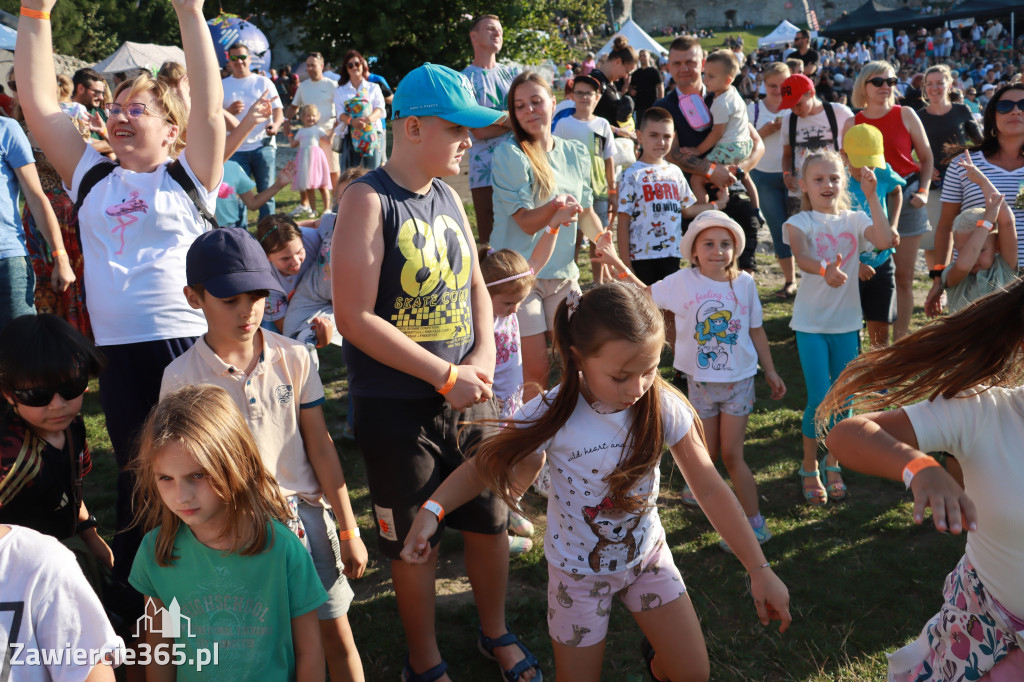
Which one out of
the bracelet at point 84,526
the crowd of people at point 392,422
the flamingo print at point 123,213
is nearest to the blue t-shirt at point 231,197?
the crowd of people at point 392,422

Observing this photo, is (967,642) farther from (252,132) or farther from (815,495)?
(252,132)

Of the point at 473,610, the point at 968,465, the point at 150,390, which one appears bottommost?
the point at 473,610

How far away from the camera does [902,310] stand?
6.14m

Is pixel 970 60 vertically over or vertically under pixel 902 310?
over

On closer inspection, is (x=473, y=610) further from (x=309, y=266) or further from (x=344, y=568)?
(x=309, y=266)

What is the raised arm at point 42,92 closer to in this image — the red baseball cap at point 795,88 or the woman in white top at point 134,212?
the woman in white top at point 134,212

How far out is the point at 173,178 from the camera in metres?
2.91

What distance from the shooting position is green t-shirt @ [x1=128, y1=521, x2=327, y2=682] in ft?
7.40

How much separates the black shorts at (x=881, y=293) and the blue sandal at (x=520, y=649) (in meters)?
3.14

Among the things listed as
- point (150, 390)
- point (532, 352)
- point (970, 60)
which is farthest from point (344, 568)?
point (970, 60)

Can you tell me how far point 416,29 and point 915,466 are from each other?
65.5 ft

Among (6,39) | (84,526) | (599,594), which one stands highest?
(6,39)

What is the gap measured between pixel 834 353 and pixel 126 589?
11.7ft

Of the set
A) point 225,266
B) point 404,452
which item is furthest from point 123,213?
point 404,452
